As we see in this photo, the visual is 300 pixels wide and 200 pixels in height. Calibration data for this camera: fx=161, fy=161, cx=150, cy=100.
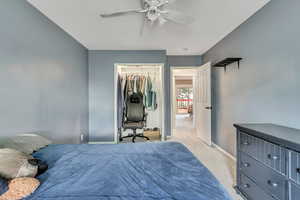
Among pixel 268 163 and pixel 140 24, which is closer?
pixel 268 163

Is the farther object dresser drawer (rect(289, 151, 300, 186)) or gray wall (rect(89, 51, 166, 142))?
gray wall (rect(89, 51, 166, 142))

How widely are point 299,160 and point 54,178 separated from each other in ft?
5.76

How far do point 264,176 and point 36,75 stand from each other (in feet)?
9.56

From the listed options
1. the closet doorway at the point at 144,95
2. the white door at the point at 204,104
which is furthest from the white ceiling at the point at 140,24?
the closet doorway at the point at 144,95

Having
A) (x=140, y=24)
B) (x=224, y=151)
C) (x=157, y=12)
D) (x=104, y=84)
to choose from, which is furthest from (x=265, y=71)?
(x=104, y=84)

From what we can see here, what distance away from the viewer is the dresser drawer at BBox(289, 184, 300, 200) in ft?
4.00

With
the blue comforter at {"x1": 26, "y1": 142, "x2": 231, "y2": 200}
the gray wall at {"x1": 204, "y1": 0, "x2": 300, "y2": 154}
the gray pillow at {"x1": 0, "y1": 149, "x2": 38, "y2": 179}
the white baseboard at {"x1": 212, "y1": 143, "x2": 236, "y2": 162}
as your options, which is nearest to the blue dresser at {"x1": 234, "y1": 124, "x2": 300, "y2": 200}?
the gray wall at {"x1": 204, "y1": 0, "x2": 300, "y2": 154}

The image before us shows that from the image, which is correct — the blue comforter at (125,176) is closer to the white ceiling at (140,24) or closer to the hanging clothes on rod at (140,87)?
the white ceiling at (140,24)

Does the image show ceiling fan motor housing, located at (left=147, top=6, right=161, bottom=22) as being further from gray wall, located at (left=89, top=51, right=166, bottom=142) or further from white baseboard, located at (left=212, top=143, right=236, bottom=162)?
white baseboard, located at (left=212, top=143, right=236, bottom=162)

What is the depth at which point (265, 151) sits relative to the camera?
1.54m

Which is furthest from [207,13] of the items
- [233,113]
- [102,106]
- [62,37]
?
[102,106]

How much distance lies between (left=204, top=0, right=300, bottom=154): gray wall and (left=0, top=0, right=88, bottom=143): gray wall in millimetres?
3075

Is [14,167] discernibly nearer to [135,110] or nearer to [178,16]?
[178,16]

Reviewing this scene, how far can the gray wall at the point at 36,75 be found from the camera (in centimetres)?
173
